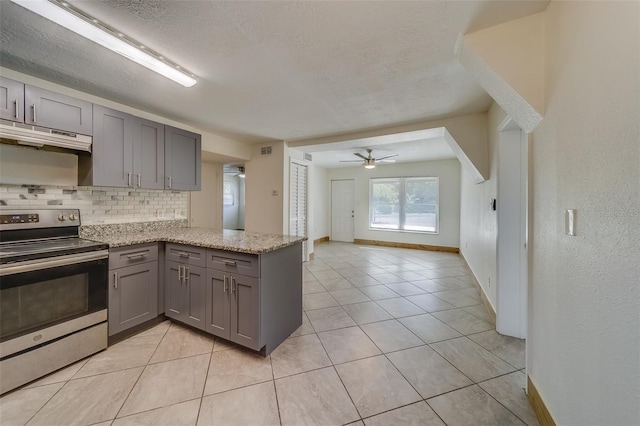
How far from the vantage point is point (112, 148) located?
2.39 meters

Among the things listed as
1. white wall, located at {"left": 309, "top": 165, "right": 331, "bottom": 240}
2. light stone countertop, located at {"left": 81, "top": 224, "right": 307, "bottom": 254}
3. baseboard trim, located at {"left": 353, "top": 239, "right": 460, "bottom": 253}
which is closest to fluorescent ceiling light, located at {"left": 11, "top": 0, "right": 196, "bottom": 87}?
light stone countertop, located at {"left": 81, "top": 224, "right": 307, "bottom": 254}

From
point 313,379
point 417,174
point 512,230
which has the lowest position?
point 313,379

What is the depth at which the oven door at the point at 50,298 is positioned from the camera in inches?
62.8

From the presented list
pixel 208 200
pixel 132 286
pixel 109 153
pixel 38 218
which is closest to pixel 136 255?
pixel 132 286

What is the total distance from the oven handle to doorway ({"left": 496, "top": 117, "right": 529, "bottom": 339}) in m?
3.60

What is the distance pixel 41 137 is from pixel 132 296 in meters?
1.48

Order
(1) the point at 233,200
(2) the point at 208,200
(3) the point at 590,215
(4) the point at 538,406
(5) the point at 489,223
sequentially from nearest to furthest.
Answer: (3) the point at 590,215
(4) the point at 538,406
(5) the point at 489,223
(2) the point at 208,200
(1) the point at 233,200

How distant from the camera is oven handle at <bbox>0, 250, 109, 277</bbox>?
158cm

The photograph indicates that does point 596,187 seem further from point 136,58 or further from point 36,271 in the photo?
point 36,271

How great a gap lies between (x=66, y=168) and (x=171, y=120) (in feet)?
4.54

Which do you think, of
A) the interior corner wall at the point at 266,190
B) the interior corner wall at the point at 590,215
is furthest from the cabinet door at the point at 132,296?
the interior corner wall at the point at 590,215

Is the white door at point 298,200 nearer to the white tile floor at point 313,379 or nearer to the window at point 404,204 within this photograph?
the white tile floor at point 313,379

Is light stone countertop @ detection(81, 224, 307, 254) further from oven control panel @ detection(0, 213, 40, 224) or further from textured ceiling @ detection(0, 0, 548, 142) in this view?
textured ceiling @ detection(0, 0, 548, 142)

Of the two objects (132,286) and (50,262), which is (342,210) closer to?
(132,286)
